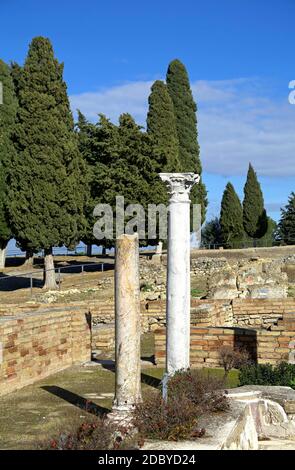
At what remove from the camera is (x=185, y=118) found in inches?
1676

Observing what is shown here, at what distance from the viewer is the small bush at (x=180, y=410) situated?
17.9 feet

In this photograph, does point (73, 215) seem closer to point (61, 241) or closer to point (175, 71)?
point (61, 241)

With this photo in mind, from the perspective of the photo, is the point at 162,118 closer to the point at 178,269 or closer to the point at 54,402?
the point at 178,269

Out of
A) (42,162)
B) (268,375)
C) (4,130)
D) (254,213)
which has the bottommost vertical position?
(268,375)

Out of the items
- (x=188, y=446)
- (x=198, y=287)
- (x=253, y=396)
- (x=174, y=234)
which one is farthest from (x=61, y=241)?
(x=188, y=446)

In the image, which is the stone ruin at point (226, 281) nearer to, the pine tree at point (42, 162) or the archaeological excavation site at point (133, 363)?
the archaeological excavation site at point (133, 363)

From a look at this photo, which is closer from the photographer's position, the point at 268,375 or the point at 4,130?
the point at 268,375

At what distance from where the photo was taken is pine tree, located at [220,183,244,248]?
50.5m

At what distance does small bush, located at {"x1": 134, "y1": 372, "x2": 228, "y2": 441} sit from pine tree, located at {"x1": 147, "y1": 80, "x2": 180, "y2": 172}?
31.0 metres

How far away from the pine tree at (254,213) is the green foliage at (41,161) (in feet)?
85.0

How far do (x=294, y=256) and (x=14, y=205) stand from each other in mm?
14006

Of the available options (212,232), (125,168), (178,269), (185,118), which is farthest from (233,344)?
(212,232)

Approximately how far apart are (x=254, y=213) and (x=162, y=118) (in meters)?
15.8

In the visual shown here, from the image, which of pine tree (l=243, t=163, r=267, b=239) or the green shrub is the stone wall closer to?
the green shrub
